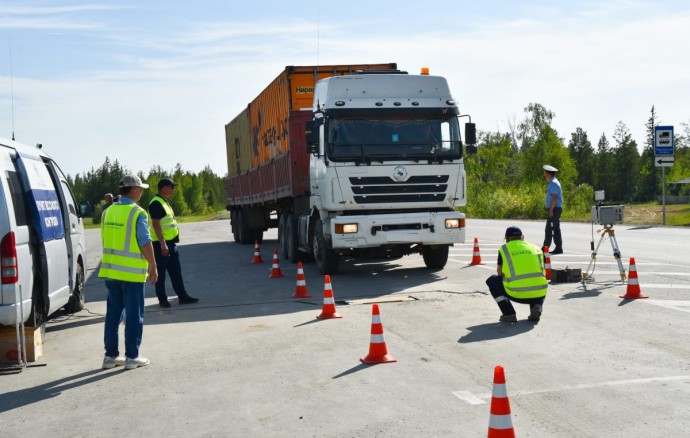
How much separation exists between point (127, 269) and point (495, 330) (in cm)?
403

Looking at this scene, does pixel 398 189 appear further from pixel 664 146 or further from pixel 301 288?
pixel 664 146

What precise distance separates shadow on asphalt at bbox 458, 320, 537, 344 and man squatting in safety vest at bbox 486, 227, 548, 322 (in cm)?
16

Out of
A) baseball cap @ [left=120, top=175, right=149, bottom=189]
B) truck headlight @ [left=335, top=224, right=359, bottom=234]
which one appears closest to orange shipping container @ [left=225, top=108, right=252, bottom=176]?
truck headlight @ [left=335, top=224, right=359, bottom=234]

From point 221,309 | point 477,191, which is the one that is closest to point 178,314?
point 221,309

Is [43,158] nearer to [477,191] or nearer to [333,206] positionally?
[333,206]

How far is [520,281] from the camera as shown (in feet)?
31.4

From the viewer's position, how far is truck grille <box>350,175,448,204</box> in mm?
14016

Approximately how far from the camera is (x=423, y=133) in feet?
47.0

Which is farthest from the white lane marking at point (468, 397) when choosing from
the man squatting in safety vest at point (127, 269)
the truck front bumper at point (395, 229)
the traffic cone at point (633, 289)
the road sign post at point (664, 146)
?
the road sign post at point (664, 146)

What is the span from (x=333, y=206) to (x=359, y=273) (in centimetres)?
210

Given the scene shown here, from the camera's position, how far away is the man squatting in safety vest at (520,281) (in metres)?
9.55

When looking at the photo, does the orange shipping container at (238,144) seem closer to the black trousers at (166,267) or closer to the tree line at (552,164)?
the black trousers at (166,267)

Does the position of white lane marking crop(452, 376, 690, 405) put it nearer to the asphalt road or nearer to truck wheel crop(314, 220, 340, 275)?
the asphalt road

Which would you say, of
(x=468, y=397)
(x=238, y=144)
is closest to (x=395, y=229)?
(x=468, y=397)
